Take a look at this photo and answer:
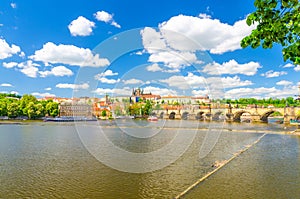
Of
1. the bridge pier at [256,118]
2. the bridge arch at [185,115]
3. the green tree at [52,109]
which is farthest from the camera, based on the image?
the bridge arch at [185,115]

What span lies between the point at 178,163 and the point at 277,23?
10344 millimetres

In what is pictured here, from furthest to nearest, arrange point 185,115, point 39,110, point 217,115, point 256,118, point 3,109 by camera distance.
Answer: point 185,115
point 217,115
point 3,109
point 39,110
point 256,118

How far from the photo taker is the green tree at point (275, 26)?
3.87 m

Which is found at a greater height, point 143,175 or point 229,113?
point 229,113

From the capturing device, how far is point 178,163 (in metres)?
13.3

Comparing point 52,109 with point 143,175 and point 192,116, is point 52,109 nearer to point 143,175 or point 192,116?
point 192,116

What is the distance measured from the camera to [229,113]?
66.6 m

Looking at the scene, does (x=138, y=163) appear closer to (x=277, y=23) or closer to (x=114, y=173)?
(x=114, y=173)

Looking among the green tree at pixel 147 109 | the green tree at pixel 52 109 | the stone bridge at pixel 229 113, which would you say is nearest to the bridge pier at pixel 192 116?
the stone bridge at pixel 229 113

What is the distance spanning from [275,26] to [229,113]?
6549 centimetres

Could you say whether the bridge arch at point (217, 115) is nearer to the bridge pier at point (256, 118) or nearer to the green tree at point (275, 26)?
the bridge pier at point (256, 118)

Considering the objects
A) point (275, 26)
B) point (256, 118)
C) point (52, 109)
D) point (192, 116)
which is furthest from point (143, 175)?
point (192, 116)

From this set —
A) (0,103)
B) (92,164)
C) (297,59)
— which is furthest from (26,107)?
(297,59)

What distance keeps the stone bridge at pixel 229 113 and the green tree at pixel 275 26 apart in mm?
54656
